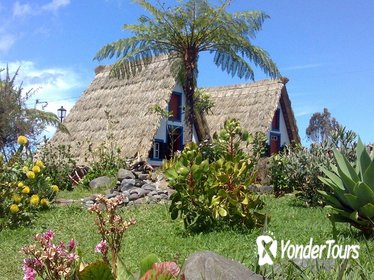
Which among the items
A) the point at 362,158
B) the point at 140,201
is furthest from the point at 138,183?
the point at 362,158

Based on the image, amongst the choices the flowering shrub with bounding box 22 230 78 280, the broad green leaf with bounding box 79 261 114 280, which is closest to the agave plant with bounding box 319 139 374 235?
the broad green leaf with bounding box 79 261 114 280

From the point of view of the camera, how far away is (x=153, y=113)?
2278 cm

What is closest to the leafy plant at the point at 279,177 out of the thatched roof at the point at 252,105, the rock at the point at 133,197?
the rock at the point at 133,197

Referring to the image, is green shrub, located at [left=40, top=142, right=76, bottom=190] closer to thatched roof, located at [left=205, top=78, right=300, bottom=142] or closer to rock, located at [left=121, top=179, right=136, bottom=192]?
rock, located at [left=121, top=179, right=136, bottom=192]

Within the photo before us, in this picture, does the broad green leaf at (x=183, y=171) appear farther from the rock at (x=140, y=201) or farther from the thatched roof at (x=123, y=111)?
the thatched roof at (x=123, y=111)

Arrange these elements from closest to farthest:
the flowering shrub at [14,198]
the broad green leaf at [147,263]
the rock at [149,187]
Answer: the broad green leaf at [147,263]
the flowering shrub at [14,198]
the rock at [149,187]

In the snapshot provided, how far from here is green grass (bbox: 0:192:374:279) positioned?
625 cm

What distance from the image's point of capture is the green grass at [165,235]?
6.25 m

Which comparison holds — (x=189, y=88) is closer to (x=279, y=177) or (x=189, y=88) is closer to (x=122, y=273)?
(x=279, y=177)

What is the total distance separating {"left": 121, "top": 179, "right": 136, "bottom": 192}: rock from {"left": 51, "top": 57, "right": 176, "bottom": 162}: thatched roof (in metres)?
7.24

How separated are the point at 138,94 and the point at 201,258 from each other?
72.7ft

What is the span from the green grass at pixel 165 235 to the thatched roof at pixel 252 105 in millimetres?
15668

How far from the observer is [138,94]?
24.8 metres

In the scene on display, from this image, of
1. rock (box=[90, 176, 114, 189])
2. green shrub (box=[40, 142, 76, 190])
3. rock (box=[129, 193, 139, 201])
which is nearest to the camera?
rock (box=[129, 193, 139, 201])
